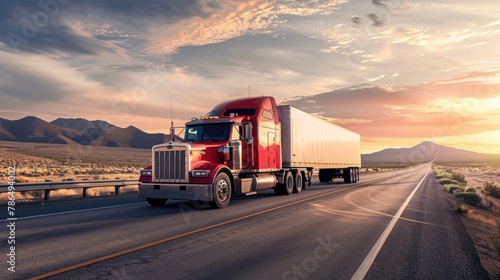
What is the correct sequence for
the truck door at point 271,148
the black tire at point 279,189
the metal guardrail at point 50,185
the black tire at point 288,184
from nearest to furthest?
1. the metal guardrail at point 50,185
2. the truck door at point 271,148
3. the black tire at point 279,189
4. the black tire at point 288,184

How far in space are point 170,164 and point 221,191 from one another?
186 centimetres

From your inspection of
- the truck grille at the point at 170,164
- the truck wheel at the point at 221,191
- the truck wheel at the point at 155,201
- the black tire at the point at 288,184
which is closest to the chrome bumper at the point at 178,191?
the truck grille at the point at 170,164

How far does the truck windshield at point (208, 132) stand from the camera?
14156mm

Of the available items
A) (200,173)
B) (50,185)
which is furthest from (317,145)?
(50,185)

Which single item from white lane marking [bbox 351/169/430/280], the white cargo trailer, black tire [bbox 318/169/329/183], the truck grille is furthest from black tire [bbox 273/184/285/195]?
black tire [bbox 318/169/329/183]

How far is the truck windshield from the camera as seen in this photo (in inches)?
557

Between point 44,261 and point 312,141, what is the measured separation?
55.9ft

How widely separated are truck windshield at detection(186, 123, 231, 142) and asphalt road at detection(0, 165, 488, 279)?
9.13 feet

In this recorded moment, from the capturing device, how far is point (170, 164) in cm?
1290

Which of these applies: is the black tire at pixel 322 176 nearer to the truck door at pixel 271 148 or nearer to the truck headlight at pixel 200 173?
the truck door at pixel 271 148

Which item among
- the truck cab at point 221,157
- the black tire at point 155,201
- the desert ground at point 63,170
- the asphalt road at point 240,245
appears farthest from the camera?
the desert ground at point 63,170

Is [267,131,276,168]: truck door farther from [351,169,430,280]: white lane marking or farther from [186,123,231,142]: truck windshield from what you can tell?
[351,169,430,280]: white lane marking

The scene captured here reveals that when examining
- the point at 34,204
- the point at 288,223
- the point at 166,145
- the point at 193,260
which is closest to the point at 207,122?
the point at 166,145

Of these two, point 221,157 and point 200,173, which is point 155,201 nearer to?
point 200,173
